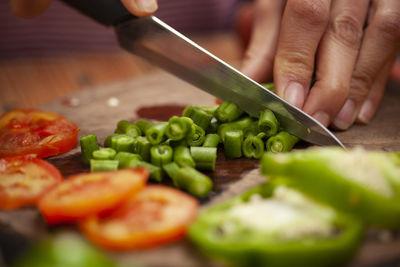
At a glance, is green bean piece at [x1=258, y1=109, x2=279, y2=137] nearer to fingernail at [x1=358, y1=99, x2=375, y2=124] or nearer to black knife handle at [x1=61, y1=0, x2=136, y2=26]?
fingernail at [x1=358, y1=99, x2=375, y2=124]

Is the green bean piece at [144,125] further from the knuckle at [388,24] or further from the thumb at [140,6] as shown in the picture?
the knuckle at [388,24]

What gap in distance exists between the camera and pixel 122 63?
389 centimetres

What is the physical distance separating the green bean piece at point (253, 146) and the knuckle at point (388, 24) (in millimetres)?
995

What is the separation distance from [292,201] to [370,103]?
1.30 m

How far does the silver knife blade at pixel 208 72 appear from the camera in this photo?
206 centimetres

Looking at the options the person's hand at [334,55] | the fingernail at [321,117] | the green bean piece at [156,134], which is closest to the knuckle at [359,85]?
the person's hand at [334,55]

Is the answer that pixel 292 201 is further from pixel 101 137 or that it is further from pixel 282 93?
pixel 101 137

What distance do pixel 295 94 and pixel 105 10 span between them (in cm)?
107

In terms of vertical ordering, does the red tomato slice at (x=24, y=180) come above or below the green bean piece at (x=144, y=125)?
above

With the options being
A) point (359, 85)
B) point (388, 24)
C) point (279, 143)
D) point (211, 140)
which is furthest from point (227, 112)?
point (388, 24)

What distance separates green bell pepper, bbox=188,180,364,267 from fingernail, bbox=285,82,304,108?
80 cm

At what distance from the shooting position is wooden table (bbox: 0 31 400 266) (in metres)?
1.34

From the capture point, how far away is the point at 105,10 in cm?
227

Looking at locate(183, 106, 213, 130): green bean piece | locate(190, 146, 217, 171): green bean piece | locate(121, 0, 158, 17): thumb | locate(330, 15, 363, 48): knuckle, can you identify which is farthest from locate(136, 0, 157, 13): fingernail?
locate(330, 15, 363, 48): knuckle
